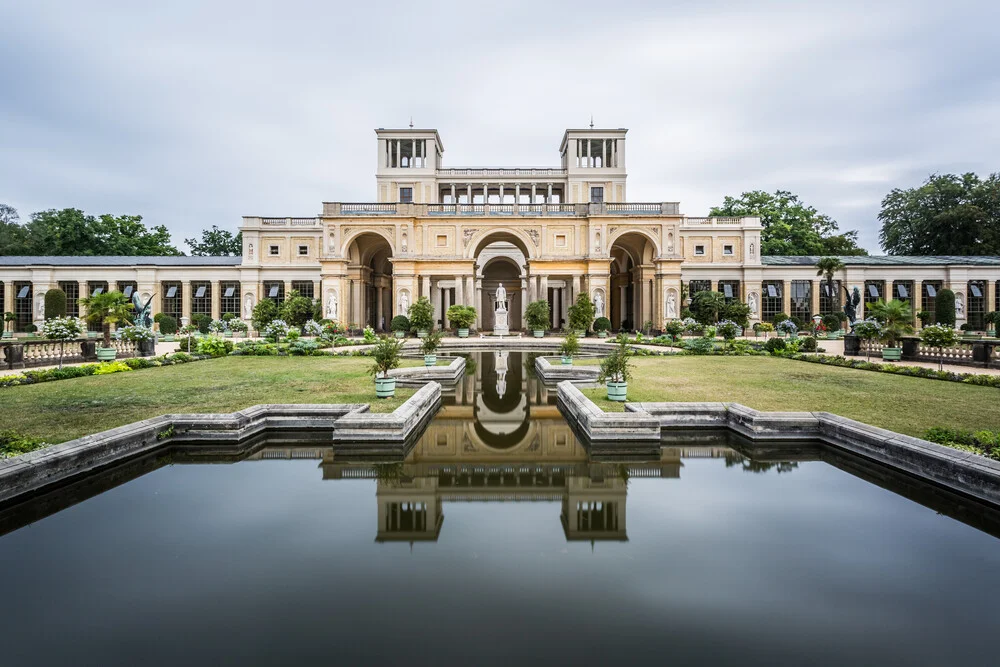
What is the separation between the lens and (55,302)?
116ft

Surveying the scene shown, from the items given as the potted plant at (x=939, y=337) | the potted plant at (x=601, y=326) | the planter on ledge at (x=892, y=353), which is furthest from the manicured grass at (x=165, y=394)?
the potted plant at (x=601, y=326)

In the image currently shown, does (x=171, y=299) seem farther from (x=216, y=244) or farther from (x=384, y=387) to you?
(x=384, y=387)

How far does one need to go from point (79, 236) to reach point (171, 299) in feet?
52.7

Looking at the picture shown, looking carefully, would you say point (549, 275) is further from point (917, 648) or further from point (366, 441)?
point (917, 648)

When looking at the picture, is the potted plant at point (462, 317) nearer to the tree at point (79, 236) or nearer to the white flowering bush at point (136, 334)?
the white flowering bush at point (136, 334)

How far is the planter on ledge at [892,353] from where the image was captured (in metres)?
16.8

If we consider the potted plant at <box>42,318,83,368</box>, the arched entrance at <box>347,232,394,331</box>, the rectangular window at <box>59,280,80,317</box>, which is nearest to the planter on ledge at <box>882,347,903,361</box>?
the potted plant at <box>42,318,83,368</box>

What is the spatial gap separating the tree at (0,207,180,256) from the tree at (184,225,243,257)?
6.50 m

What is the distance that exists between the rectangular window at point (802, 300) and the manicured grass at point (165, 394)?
3539 centimetres

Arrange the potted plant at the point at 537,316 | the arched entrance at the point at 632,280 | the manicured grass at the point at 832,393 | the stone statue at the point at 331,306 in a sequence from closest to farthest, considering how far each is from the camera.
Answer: the manicured grass at the point at 832,393, the potted plant at the point at 537,316, the stone statue at the point at 331,306, the arched entrance at the point at 632,280

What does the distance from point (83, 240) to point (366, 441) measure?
181 ft

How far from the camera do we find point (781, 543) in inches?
162

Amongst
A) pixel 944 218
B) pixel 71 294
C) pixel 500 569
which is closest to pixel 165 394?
pixel 500 569

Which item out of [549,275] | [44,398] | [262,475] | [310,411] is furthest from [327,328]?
[262,475]
